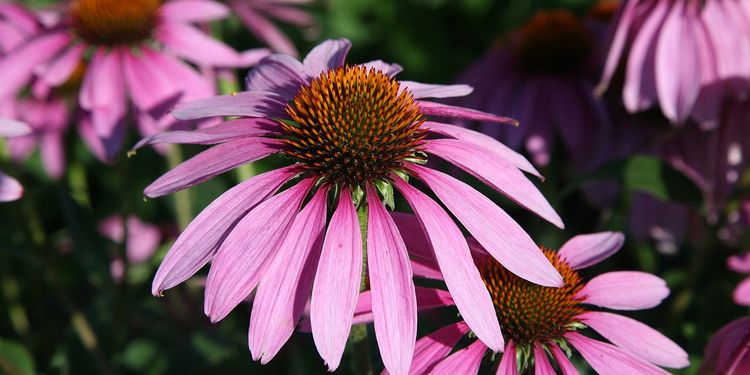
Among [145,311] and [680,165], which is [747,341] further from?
[145,311]

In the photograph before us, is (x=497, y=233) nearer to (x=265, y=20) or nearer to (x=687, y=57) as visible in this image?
(x=687, y=57)

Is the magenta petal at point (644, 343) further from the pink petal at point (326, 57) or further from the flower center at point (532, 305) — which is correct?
the pink petal at point (326, 57)

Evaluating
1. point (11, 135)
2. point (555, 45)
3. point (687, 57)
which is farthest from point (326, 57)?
point (555, 45)

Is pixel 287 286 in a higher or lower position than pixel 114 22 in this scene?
lower

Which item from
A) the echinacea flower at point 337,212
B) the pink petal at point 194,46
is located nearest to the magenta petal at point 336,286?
the echinacea flower at point 337,212

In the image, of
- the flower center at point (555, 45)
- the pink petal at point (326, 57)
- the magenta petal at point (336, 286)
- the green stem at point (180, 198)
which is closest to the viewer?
the magenta petal at point (336, 286)

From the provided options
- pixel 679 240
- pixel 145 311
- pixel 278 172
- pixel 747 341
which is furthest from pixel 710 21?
pixel 145 311
